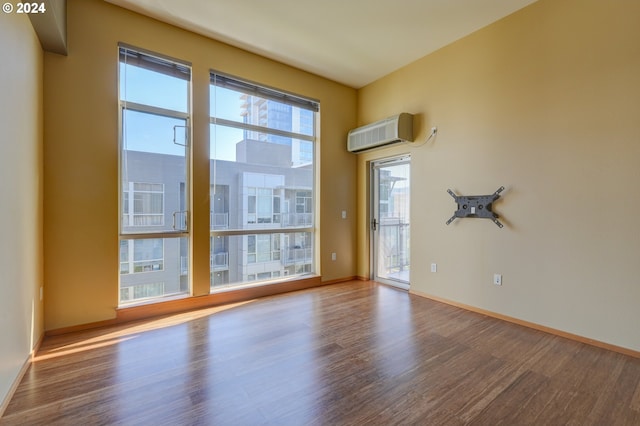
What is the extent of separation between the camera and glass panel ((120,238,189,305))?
3.13m

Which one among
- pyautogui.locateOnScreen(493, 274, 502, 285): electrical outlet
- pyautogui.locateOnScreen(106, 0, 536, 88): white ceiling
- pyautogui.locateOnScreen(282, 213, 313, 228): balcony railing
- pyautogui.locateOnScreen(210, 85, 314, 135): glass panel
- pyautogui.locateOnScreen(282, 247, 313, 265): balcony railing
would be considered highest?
pyautogui.locateOnScreen(106, 0, 536, 88): white ceiling

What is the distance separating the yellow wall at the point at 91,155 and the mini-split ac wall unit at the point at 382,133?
225cm

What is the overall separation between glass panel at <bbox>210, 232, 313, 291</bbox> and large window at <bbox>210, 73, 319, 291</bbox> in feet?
0.04

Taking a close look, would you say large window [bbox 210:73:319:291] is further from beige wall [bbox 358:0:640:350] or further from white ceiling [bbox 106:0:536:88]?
beige wall [bbox 358:0:640:350]

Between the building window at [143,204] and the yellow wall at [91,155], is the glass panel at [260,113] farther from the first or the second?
the building window at [143,204]

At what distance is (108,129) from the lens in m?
2.96

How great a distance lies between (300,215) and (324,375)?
106 inches

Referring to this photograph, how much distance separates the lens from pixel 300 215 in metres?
4.51

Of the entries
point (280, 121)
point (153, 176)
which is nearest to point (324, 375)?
point (153, 176)

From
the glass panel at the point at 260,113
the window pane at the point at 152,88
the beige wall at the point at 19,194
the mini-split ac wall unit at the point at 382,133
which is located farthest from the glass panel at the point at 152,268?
the mini-split ac wall unit at the point at 382,133

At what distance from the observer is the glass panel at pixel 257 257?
374cm

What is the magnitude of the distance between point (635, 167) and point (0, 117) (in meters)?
4.51

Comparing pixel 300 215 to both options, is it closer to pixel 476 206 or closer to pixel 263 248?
pixel 263 248

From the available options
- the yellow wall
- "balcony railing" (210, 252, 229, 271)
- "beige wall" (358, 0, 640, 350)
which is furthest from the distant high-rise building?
"beige wall" (358, 0, 640, 350)
